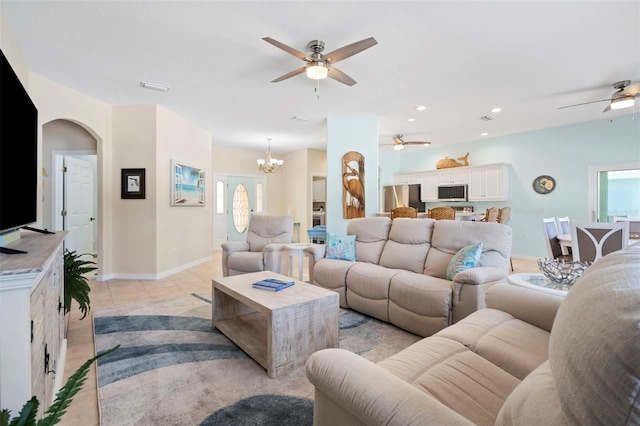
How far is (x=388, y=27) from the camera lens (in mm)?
2527

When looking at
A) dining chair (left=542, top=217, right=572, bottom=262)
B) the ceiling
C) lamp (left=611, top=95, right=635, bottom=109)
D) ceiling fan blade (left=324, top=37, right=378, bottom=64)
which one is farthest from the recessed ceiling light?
lamp (left=611, top=95, right=635, bottom=109)

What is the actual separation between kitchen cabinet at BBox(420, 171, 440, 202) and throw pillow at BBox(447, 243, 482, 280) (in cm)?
502

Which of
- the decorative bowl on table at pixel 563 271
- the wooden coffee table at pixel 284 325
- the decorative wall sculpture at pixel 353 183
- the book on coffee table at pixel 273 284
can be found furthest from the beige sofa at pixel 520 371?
the decorative wall sculpture at pixel 353 183

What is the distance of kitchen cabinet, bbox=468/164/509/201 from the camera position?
6.36 m

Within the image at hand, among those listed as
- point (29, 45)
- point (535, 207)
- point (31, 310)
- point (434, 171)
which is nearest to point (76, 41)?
point (29, 45)

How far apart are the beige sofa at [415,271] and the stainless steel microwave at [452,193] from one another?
4.06 m

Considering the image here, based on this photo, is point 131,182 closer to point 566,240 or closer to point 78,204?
point 78,204

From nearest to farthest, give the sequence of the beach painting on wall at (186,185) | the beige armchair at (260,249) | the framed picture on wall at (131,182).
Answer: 1. the beige armchair at (260,249)
2. the framed picture on wall at (131,182)
3. the beach painting on wall at (186,185)

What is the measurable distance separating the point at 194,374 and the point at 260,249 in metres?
2.59

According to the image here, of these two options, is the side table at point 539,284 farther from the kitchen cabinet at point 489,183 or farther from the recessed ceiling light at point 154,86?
the kitchen cabinet at point 489,183

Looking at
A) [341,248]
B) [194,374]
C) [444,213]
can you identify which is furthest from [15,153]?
[444,213]

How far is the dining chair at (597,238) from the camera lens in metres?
2.83

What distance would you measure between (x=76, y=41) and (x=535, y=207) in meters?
7.62

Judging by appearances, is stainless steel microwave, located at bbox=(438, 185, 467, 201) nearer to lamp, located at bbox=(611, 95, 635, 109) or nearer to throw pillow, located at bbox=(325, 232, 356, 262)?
lamp, located at bbox=(611, 95, 635, 109)
